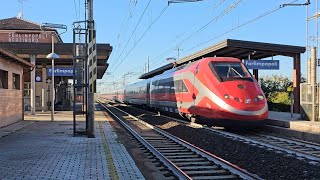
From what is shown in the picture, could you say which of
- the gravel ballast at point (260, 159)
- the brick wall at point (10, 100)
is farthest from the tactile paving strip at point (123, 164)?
the brick wall at point (10, 100)

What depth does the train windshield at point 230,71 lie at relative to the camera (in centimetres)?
1621

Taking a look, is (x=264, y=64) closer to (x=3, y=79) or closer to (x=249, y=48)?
(x=249, y=48)

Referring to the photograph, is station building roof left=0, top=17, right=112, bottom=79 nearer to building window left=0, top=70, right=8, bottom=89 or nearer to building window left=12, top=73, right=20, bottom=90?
building window left=12, top=73, right=20, bottom=90

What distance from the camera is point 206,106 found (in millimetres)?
16562

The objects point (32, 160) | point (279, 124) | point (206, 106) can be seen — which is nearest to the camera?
point (32, 160)

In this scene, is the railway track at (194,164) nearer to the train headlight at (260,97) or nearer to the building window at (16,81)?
the train headlight at (260,97)

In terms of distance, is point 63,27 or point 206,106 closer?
point 206,106

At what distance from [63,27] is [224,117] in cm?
1163

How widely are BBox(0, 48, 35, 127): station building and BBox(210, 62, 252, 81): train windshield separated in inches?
342

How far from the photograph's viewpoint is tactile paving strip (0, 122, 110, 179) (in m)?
7.57

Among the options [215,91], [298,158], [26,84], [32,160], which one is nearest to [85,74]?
[215,91]

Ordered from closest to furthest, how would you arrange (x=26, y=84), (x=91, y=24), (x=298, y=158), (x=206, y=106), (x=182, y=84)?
(x=298, y=158), (x=91, y=24), (x=206, y=106), (x=182, y=84), (x=26, y=84)

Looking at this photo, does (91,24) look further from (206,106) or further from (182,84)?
(182,84)

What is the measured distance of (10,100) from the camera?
63.8 ft
